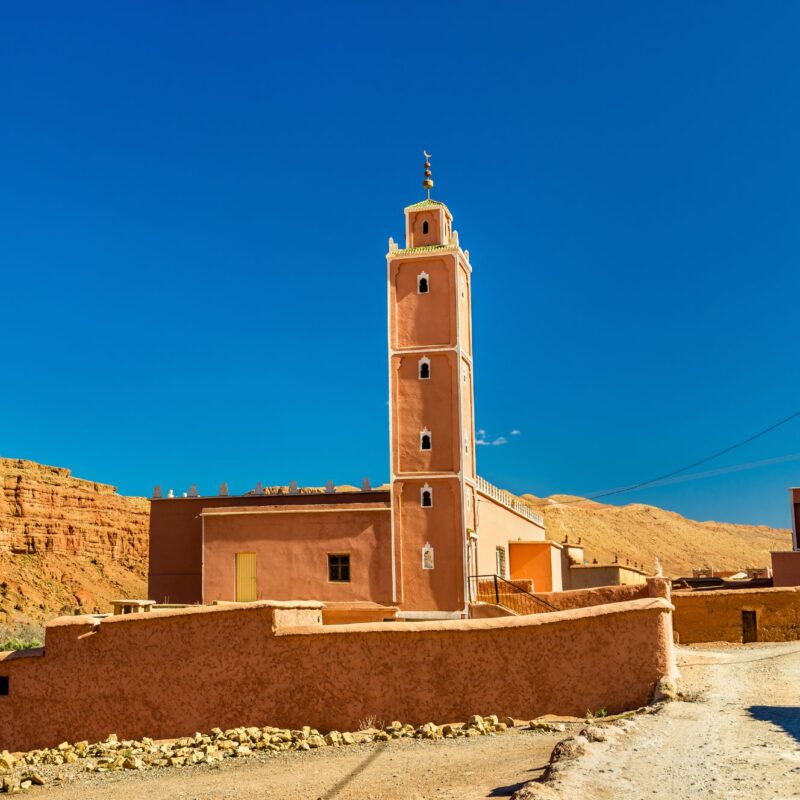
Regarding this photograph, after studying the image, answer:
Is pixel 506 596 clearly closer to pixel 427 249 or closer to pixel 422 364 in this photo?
pixel 422 364

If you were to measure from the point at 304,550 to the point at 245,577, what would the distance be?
2.18 m

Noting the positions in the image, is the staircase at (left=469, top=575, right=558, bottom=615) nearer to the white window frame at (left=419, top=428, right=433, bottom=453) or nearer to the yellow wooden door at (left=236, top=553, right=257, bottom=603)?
the white window frame at (left=419, top=428, right=433, bottom=453)

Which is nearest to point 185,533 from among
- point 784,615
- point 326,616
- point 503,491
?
point 326,616

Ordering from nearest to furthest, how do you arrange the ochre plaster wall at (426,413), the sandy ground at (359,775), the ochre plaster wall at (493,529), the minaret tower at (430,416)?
the sandy ground at (359,775), the minaret tower at (430,416), the ochre plaster wall at (426,413), the ochre plaster wall at (493,529)

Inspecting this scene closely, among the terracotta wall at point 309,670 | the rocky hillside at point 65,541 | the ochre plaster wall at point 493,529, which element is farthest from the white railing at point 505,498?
the rocky hillside at point 65,541

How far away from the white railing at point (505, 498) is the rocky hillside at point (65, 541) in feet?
118

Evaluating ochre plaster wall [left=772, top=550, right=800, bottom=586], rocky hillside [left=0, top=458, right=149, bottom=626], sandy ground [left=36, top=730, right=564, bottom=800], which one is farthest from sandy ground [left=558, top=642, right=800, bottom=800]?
rocky hillside [left=0, top=458, right=149, bottom=626]

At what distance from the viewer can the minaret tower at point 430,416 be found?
29.5 m

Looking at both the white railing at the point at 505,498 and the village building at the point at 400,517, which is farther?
the white railing at the point at 505,498

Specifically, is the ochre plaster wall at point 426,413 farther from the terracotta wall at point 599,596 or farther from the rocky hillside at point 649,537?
the rocky hillside at point 649,537

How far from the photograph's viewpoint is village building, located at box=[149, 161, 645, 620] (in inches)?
1161

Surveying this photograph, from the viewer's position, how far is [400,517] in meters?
30.0

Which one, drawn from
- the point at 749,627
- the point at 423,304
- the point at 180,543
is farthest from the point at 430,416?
the point at 749,627

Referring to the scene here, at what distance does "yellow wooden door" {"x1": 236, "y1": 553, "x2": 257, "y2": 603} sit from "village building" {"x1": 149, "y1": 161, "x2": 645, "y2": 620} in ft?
0.12
